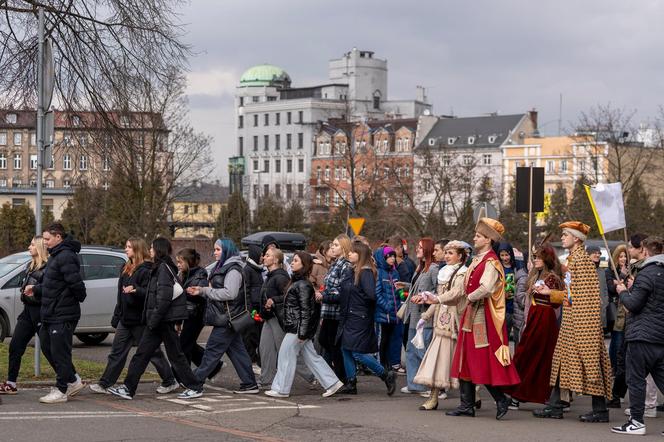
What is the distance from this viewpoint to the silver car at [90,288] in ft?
65.1

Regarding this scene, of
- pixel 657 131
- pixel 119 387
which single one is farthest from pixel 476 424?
pixel 657 131

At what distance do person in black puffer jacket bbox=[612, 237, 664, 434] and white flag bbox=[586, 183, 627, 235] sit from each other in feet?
3.22

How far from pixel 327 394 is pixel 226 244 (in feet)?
7.05

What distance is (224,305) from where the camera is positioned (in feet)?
45.7

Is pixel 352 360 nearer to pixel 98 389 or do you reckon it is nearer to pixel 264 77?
pixel 98 389

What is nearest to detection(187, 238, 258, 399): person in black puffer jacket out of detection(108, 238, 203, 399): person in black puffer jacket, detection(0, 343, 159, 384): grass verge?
detection(108, 238, 203, 399): person in black puffer jacket

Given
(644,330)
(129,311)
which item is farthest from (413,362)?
(644,330)

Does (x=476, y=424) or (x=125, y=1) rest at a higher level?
(x=125, y=1)

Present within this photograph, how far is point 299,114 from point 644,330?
4984 inches

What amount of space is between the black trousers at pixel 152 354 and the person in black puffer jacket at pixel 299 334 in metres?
1.06

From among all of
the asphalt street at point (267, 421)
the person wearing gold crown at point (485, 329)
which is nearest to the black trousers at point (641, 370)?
the asphalt street at point (267, 421)

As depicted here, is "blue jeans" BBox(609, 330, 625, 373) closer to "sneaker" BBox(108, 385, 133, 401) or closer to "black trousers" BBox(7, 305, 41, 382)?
"sneaker" BBox(108, 385, 133, 401)

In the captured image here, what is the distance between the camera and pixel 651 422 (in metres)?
12.8

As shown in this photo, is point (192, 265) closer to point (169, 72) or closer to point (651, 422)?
point (651, 422)
